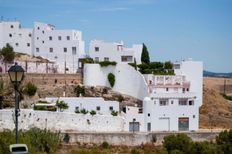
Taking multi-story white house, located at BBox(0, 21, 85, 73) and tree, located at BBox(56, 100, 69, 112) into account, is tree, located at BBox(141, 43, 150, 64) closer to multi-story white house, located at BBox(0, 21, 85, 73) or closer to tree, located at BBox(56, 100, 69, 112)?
multi-story white house, located at BBox(0, 21, 85, 73)

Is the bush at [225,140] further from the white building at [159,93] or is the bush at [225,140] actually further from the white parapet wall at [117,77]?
the white parapet wall at [117,77]

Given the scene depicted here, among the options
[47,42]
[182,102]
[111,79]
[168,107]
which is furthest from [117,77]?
[47,42]

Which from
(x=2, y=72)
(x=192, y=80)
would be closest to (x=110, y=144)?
(x=192, y=80)

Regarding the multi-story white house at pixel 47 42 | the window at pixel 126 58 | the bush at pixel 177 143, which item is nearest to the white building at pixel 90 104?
the window at pixel 126 58

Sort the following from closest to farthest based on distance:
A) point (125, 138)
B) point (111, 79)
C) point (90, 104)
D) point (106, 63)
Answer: point (125, 138) → point (90, 104) → point (111, 79) → point (106, 63)

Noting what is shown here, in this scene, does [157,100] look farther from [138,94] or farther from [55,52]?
[55,52]

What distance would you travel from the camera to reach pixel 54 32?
5856 cm

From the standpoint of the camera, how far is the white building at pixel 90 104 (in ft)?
147

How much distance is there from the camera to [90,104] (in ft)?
148

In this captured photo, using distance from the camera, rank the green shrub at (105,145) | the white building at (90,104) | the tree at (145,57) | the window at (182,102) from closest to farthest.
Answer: the green shrub at (105,145)
the white building at (90,104)
the window at (182,102)
the tree at (145,57)

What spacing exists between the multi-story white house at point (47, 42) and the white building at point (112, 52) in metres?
3.76

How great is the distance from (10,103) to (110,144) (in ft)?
38.0

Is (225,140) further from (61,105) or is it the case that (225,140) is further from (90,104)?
(61,105)

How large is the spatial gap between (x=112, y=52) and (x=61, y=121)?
13.5 metres
